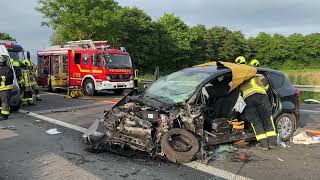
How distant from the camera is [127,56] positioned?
1969 cm

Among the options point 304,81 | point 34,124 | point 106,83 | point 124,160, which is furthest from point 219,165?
point 304,81

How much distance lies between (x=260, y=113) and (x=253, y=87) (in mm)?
464

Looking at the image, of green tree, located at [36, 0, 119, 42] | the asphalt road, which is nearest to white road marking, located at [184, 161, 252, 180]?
the asphalt road

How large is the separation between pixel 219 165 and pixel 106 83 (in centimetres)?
1314

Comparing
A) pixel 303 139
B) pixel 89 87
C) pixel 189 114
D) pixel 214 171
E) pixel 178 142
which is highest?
A: pixel 189 114

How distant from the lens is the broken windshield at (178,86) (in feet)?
22.4

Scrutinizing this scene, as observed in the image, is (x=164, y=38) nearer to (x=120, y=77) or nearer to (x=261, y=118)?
(x=120, y=77)

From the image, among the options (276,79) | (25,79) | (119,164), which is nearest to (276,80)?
(276,79)

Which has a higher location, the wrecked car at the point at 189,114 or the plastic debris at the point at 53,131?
the wrecked car at the point at 189,114

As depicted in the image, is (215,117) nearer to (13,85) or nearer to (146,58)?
(13,85)

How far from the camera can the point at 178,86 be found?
23.6 feet

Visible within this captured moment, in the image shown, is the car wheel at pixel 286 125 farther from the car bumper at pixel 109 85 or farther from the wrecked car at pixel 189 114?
the car bumper at pixel 109 85

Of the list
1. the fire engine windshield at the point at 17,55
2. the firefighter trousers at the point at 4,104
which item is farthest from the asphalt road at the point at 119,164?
the fire engine windshield at the point at 17,55

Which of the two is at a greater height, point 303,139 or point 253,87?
point 253,87
